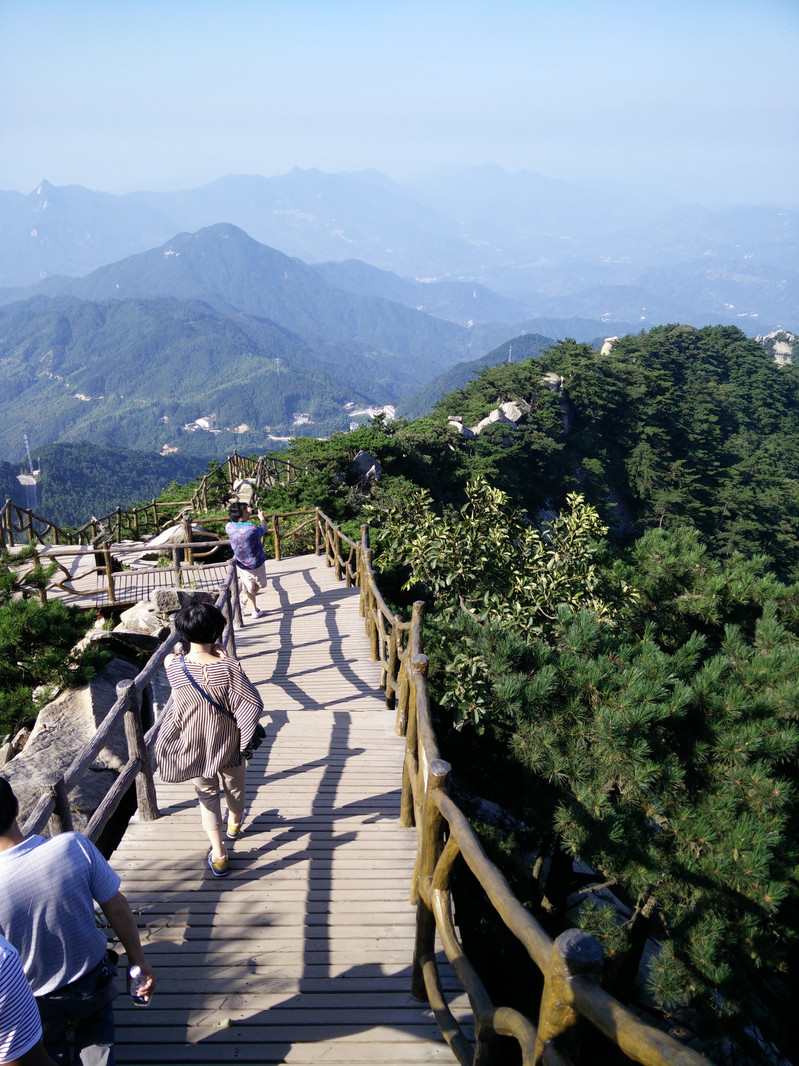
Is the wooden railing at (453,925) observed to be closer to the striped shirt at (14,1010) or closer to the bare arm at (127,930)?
the bare arm at (127,930)

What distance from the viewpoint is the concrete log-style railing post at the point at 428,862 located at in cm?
258

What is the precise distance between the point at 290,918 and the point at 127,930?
128 cm

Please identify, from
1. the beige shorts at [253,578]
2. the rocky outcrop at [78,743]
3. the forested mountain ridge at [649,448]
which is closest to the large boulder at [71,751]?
the rocky outcrop at [78,743]

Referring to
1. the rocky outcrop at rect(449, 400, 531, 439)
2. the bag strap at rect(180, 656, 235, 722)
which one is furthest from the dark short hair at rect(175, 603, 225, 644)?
the rocky outcrop at rect(449, 400, 531, 439)

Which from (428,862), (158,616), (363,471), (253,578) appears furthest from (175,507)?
(428,862)

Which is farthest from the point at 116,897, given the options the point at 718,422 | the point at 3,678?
the point at 718,422

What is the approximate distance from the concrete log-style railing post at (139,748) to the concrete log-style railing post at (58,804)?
66 centimetres

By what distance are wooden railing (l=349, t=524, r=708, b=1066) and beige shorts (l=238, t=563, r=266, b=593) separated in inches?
182

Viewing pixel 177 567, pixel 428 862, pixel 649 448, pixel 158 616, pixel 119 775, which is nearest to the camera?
pixel 428 862

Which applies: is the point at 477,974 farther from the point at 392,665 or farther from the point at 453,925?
the point at 392,665

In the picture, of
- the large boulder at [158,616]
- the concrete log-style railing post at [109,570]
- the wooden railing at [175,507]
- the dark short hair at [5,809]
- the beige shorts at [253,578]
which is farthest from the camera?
the wooden railing at [175,507]

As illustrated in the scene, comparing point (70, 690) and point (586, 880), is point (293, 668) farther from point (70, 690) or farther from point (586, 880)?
point (586, 880)

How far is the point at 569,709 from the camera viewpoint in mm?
4324

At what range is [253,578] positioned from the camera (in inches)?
322
